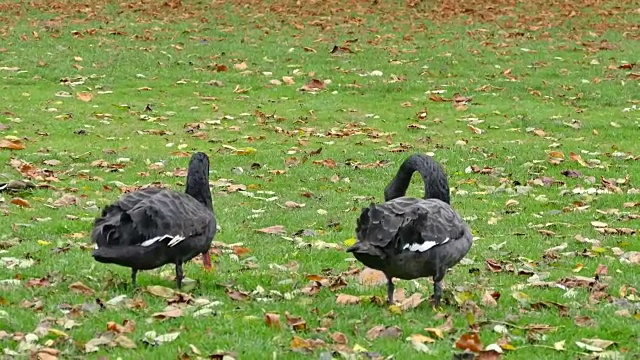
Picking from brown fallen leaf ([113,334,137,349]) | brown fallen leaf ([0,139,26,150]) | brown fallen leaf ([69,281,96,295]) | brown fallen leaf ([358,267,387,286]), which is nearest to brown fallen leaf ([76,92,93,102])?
brown fallen leaf ([0,139,26,150])

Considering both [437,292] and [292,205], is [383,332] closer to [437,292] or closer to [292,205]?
[437,292]

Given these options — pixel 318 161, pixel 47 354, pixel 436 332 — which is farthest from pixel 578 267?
pixel 318 161

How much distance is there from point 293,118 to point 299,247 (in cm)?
863

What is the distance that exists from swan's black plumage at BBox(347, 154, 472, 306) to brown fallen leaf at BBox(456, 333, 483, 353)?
0.66 metres

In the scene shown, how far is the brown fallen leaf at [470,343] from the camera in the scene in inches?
257

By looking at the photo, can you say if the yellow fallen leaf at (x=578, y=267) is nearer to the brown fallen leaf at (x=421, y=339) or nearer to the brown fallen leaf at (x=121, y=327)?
the brown fallen leaf at (x=421, y=339)

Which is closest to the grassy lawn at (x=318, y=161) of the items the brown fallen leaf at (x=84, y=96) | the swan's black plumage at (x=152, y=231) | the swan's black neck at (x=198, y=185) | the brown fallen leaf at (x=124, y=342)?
the brown fallen leaf at (x=124, y=342)

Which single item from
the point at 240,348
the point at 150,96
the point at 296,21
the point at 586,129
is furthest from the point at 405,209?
the point at 296,21

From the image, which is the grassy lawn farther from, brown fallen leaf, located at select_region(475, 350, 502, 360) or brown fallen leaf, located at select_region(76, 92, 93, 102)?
brown fallen leaf, located at select_region(76, 92, 93, 102)

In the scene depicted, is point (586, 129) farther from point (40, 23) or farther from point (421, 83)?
point (40, 23)

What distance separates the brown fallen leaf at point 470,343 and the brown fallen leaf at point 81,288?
111 inches

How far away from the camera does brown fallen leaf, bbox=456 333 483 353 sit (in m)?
6.52

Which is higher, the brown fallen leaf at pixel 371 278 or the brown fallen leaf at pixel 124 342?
the brown fallen leaf at pixel 124 342

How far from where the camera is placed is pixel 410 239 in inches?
276
